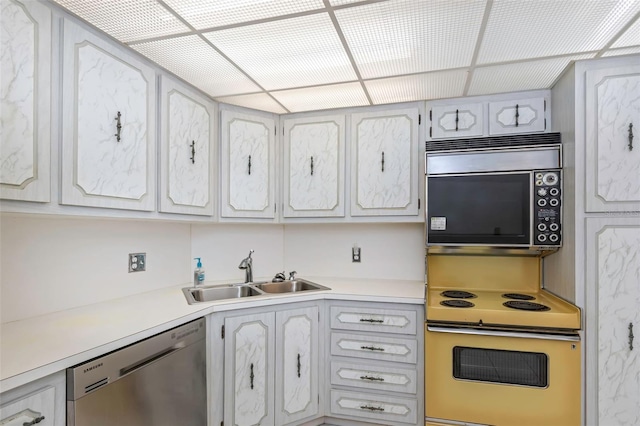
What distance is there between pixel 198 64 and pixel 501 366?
232 cm

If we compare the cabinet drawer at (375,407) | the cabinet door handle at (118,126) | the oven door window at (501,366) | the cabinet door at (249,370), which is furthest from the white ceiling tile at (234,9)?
the cabinet drawer at (375,407)

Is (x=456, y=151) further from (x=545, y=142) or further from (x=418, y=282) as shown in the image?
(x=418, y=282)

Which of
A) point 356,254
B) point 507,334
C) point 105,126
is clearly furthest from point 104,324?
point 507,334

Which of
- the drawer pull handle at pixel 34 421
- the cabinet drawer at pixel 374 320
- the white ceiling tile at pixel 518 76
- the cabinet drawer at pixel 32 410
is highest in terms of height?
the white ceiling tile at pixel 518 76

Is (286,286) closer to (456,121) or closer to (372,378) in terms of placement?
(372,378)

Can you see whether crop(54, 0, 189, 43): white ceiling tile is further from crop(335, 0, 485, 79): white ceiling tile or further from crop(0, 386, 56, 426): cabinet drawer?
crop(0, 386, 56, 426): cabinet drawer

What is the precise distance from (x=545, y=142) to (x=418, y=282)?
49.1 inches

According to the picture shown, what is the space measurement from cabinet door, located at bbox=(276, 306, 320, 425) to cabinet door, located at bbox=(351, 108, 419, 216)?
85 cm

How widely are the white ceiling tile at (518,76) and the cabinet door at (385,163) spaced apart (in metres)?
0.45

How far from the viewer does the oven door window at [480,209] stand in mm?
1943

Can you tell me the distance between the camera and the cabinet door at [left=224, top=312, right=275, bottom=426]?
1.80 m

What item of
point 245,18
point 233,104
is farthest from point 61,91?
point 233,104

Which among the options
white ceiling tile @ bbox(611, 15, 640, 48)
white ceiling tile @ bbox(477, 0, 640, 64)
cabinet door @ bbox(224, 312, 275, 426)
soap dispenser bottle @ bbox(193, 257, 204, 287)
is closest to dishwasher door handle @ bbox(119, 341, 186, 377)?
cabinet door @ bbox(224, 312, 275, 426)

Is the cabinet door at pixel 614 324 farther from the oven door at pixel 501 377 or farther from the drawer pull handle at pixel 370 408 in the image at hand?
the drawer pull handle at pixel 370 408
